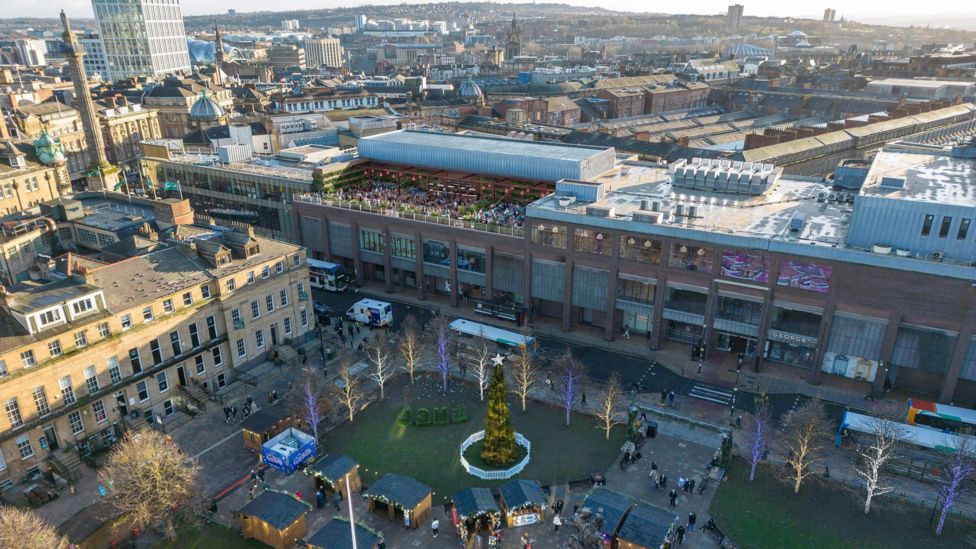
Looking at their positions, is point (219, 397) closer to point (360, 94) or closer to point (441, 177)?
point (441, 177)

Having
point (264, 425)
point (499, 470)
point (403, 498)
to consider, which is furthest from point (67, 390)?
point (499, 470)

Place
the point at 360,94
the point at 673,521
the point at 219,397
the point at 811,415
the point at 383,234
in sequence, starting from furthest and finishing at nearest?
the point at 360,94
the point at 383,234
the point at 219,397
the point at 811,415
the point at 673,521

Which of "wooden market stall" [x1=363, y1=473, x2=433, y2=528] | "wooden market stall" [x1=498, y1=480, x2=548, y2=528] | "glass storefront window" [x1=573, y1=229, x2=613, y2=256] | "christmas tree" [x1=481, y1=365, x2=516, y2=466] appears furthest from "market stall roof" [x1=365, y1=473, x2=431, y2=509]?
"glass storefront window" [x1=573, y1=229, x2=613, y2=256]

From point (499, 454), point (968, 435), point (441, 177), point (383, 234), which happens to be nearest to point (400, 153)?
point (441, 177)

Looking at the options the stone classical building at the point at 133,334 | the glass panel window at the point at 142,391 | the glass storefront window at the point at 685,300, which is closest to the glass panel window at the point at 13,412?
the stone classical building at the point at 133,334

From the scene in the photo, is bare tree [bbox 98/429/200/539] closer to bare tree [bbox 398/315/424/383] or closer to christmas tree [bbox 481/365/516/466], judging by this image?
christmas tree [bbox 481/365/516/466]

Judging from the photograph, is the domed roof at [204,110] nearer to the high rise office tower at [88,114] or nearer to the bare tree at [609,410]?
the high rise office tower at [88,114]

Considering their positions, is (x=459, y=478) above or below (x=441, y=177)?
below
